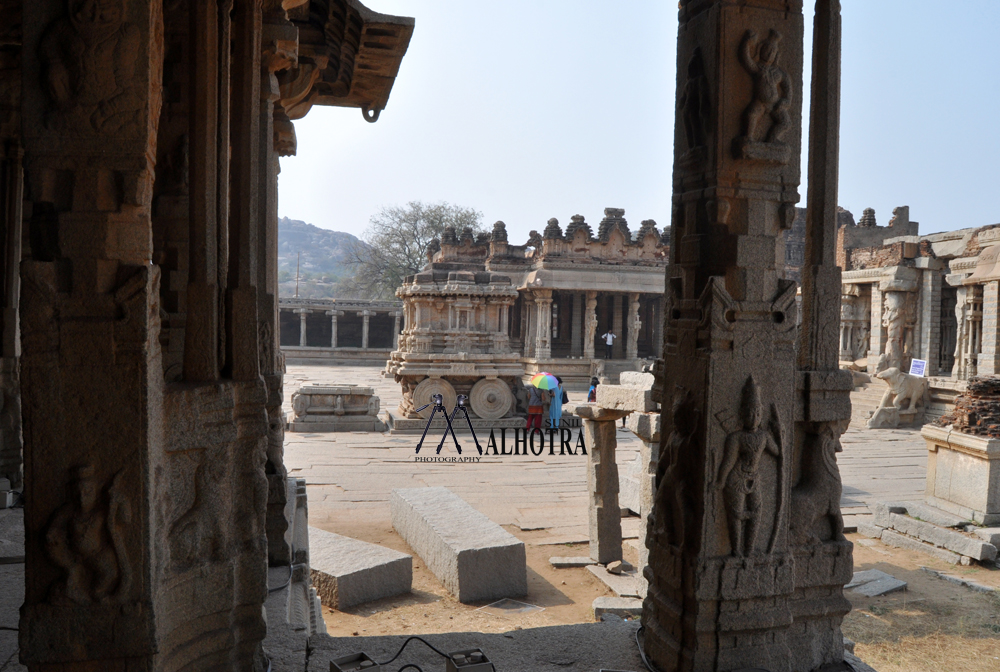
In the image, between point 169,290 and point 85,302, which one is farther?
point 169,290

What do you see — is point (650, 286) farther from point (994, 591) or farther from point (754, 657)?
point (754, 657)

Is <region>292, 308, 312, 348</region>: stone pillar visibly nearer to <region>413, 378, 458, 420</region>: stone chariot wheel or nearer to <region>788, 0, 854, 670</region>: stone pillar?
<region>413, 378, 458, 420</region>: stone chariot wheel

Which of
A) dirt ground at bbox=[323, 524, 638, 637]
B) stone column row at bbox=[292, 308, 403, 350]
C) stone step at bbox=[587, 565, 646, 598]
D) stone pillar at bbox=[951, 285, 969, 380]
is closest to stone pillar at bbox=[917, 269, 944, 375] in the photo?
stone pillar at bbox=[951, 285, 969, 380]

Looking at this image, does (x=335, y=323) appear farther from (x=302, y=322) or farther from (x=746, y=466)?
(x=746, y=466)

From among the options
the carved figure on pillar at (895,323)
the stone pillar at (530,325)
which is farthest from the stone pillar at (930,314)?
the stone pillar at (530,325)

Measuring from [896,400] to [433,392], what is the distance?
1058cm

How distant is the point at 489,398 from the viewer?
15531 millimetres

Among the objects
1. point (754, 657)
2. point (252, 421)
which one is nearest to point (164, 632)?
point (252, 421)

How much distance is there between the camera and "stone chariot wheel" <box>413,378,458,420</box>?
15.2 meters

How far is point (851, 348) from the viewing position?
22094 millimetres

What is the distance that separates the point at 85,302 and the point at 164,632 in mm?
1079

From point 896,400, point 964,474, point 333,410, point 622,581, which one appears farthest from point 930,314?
point 622,581

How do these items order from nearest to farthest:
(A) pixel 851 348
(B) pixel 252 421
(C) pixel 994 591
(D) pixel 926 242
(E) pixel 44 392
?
(E) pixel 44 392 → (B) pixel 252 421 → (C) pixel 994 591 → (D) pixel 926 242 → (A) pixel 851 348

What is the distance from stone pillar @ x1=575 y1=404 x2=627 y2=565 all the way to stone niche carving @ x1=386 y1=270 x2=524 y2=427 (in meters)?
8.33
